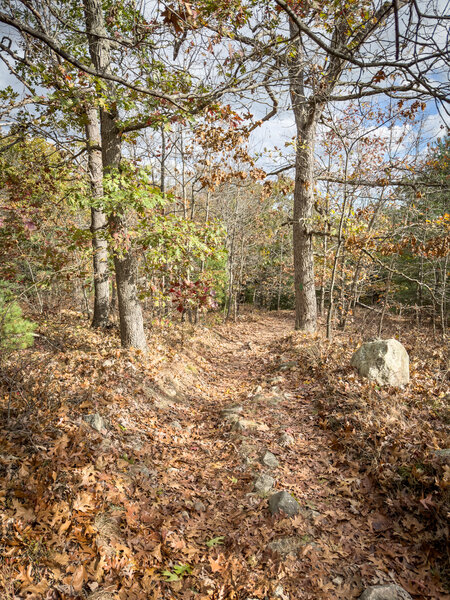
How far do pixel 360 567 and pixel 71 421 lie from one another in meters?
3.70

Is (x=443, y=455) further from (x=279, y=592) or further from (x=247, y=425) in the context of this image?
(x=247, y=425)

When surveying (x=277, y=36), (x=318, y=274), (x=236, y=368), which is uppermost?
(x=277, y=36)

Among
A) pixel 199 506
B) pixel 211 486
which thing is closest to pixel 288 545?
pixel 199 506

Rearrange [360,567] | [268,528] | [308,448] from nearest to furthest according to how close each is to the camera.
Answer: [360,567]
[268,528]
[308,448]

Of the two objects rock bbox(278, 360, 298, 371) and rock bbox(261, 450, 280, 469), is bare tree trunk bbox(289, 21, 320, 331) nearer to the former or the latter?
rock bbox(278, 360, 298, 371)

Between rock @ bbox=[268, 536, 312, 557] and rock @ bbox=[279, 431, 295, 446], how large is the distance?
1652 millimetres

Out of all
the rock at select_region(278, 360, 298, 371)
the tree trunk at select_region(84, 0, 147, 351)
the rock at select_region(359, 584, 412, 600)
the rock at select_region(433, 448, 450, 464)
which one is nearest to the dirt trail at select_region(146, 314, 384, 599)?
the rock at select_region(359, 584, 412, 600)

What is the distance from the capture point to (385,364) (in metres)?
5.88

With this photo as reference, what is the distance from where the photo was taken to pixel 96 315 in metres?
8.82

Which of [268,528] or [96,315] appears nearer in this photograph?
[268,528]

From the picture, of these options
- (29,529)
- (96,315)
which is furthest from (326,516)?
(96,315)

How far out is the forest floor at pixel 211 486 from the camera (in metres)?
2.68

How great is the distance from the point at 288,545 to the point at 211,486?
1236 mm

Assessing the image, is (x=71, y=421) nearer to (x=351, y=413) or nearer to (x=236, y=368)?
(x=351, y=413)
